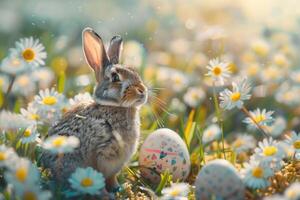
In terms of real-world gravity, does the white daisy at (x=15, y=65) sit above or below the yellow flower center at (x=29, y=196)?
above

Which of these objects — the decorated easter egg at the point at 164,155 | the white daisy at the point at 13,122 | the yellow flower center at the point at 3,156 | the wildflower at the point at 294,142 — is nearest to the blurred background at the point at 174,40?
the decorated easter egg at the point at 164,155

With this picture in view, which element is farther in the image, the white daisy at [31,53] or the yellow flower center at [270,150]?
the white daisy at [31,53]

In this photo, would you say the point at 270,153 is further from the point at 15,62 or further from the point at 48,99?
the point at 15,62

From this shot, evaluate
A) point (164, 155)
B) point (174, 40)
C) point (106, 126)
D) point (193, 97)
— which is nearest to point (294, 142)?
point (164, 155)

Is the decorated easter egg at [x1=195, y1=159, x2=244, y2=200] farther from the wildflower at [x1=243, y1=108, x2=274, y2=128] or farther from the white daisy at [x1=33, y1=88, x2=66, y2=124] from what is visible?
the white daisy at [x1=33, y1=88, x2=66, y2=124]

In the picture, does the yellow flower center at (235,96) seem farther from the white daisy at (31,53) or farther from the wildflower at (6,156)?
the wildflower at (6,156)

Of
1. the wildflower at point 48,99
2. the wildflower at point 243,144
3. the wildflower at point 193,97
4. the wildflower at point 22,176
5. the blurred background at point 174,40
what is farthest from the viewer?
the blurred background at point 174,40
